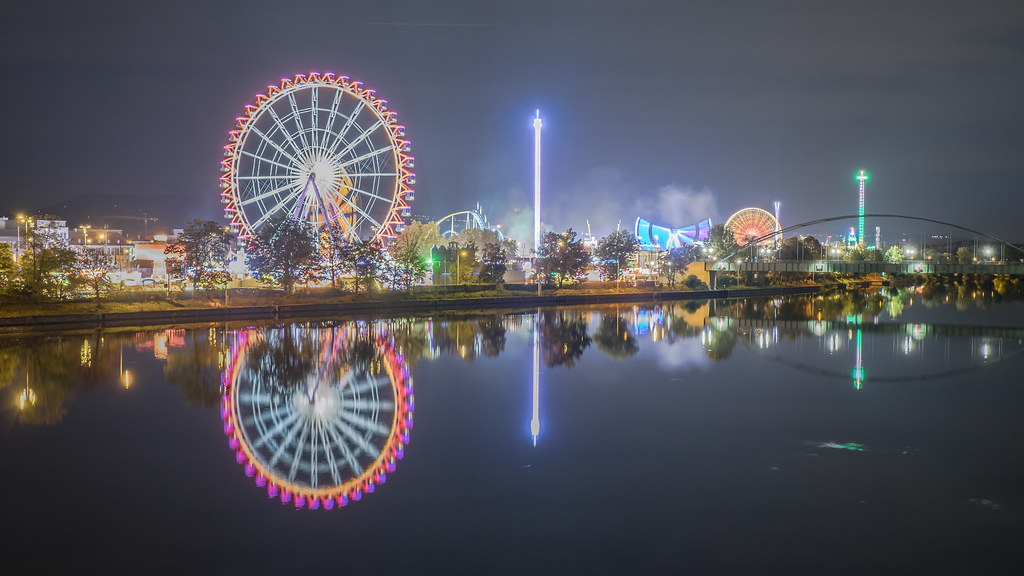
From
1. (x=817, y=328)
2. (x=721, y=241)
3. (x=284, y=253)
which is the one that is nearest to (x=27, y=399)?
(x=284, y=253)

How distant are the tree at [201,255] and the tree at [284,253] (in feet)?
5.96

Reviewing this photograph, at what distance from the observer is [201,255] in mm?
38781

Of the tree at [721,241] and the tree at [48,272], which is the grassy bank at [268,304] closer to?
the tree at [48,272]

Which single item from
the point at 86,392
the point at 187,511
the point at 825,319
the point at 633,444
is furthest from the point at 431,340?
the point at 825,319

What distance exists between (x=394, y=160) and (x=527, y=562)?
34.4 meters

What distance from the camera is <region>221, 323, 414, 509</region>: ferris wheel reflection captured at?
11102 mm

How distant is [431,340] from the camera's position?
2770 cm

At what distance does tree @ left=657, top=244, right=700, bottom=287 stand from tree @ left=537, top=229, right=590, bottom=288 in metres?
11.0

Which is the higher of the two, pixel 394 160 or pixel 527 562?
pixel 394 160

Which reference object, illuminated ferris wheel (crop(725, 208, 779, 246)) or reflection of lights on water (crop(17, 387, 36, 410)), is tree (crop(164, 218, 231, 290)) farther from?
illuminated ferris wheel (crop(725, 208, 779, 246))

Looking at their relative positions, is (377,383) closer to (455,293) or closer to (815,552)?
(815,552)

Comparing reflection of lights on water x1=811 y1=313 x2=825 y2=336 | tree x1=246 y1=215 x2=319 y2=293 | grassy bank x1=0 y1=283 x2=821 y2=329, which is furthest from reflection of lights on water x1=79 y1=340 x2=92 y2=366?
reflection of lights on water x1=811 y1=313 x2=825 y2=336

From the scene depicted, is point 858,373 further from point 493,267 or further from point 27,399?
point 493,267

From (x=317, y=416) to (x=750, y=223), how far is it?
3660 inches
